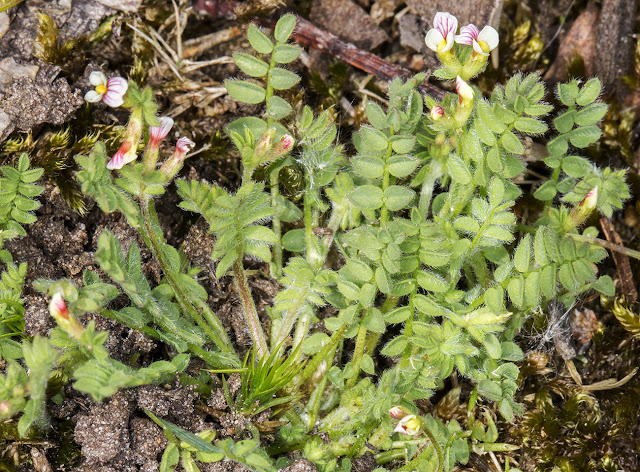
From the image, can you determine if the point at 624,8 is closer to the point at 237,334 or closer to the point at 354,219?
the point at 354,219

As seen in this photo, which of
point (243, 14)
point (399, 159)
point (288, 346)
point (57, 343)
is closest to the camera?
point (57, 343)

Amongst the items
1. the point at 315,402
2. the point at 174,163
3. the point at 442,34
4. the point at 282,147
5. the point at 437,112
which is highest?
the point at 442,34

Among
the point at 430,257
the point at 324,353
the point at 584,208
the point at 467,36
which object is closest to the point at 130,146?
the point at 324,353

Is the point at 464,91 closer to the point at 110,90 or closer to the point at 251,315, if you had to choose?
the point at 251,315

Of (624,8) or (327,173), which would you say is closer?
(327,173)

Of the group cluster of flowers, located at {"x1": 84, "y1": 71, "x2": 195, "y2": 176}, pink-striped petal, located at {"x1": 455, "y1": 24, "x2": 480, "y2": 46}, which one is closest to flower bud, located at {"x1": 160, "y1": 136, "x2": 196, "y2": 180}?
cluster of flowers, located at {"x1": 84, "y1": 71, "x2": 195, "y2": 176}

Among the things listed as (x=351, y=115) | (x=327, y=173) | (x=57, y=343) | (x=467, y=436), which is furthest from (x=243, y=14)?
(x=467, y=436)
